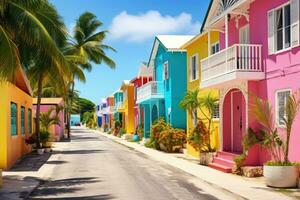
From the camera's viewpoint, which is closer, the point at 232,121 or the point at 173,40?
the point at 232,121

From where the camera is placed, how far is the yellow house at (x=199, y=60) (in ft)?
76.0

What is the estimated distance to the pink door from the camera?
20594 mm

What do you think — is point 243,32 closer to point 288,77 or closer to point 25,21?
point 288,77

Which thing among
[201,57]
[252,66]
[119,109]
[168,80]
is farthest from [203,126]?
[119,109]

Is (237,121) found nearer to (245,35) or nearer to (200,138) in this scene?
(200,138)

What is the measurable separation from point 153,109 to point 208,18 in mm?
20062

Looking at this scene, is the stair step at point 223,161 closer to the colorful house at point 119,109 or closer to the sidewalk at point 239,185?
the sidewalk at point 239,185

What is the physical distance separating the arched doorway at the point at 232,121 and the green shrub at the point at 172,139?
29.0 ft

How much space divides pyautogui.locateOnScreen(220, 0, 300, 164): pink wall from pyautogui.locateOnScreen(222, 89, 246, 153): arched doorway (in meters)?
3.17

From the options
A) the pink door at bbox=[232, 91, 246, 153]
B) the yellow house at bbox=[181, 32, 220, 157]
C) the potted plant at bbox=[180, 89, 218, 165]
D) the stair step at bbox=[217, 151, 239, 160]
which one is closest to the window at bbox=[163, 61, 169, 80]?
the yellow house at bbox=[181, 32, 220, 157]

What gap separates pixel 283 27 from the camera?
1586 centimetres

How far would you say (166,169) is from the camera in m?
20.1

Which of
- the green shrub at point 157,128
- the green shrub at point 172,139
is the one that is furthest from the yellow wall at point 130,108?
the green shrub at point 172,139

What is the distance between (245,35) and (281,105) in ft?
13.9
